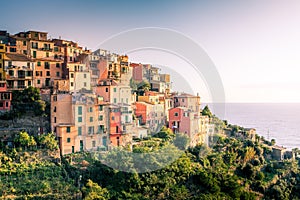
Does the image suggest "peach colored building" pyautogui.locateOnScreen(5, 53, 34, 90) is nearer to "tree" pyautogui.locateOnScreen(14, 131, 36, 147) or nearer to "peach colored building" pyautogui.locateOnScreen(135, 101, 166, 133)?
"tree" pyautogui.locateOnScreen(14, 131, 36, 147)

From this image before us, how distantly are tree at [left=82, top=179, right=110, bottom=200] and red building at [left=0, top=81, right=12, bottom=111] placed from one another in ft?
21.6

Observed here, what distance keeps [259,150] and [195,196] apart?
37.6ft

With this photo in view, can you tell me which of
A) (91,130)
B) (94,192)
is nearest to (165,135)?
(91,130)

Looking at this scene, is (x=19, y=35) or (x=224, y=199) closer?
(x=224, y=199)

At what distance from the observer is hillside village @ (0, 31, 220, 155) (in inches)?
628

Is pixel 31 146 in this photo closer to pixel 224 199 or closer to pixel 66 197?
pixel 66 197

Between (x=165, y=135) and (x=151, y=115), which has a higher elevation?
(x=151, y=115)

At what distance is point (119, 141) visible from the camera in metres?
17.2

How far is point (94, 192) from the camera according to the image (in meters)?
12.8

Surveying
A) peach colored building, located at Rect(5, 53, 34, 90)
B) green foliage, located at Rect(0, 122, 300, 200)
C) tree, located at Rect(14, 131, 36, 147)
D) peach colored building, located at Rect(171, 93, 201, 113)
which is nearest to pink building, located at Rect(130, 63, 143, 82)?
peach colored building, located at Rect(171, 93, 201, 113)

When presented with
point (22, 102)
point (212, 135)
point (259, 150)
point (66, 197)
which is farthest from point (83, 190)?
point (259, 150)

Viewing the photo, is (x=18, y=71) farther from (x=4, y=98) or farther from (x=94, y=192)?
(x=94, y=192)

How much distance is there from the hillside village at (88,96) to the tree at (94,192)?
2927mm

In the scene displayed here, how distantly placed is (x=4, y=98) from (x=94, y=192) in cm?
773
